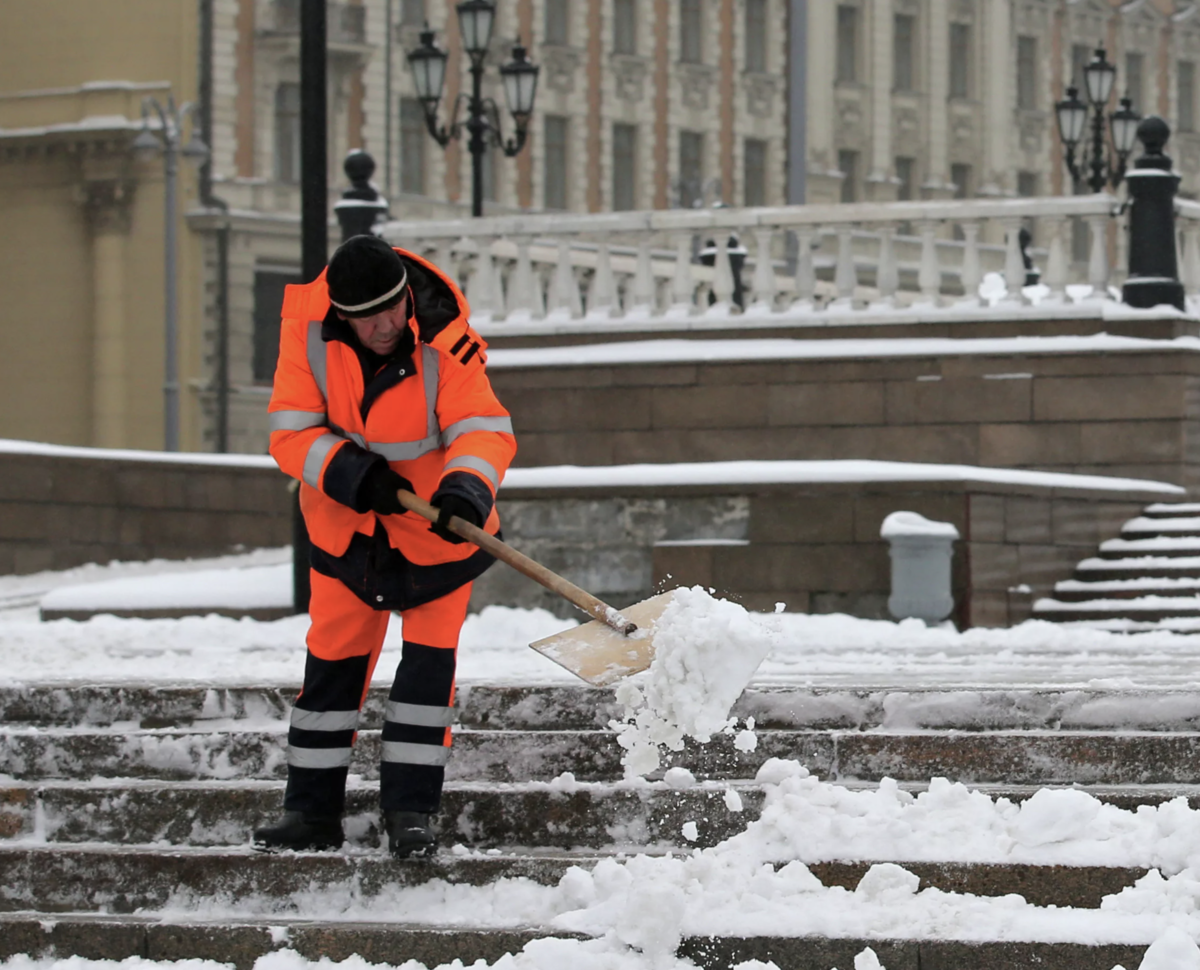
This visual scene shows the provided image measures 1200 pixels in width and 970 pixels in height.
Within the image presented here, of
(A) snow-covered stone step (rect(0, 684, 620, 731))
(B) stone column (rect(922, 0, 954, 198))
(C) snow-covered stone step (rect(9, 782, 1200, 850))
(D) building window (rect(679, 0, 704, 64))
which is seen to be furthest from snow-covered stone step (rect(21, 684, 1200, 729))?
(B) stone column (rect(922, 0, 954, 198))

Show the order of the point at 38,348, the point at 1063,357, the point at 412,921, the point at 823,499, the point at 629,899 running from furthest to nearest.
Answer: the point at 38,348
the point at 1063,357
the point at 823,499
the point at 412,921
the point at 629,899

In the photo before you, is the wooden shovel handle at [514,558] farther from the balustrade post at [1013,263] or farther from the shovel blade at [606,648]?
the balustrade post at [1013,263]

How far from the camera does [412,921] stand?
5758 mm

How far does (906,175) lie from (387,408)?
151ft

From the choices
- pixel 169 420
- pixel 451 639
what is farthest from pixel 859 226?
pixel 169 420

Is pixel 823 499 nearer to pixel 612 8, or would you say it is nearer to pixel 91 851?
pixel 91 851

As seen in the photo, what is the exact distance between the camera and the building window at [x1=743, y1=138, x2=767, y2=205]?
47719mm

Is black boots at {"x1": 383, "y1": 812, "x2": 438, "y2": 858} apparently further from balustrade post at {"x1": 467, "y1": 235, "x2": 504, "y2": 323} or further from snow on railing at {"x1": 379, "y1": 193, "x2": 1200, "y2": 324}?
balustrade post at {"x1": 467, "y1": 235, "x2": 504, "y2": 323}

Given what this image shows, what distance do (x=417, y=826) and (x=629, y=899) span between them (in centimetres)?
78

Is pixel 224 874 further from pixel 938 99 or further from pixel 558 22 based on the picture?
pixel 938 99

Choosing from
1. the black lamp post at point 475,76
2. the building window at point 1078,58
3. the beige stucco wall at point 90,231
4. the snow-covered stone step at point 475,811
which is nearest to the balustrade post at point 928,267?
the black lamp post at point 475,76

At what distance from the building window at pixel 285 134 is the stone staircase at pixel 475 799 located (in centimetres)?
3272

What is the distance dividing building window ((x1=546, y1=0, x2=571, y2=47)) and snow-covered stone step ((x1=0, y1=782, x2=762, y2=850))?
38332 mm

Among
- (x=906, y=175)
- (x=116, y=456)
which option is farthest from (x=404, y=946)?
(x=906, y=175)
